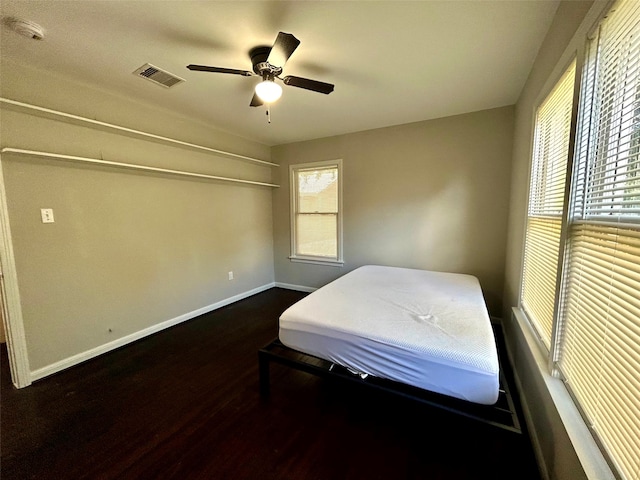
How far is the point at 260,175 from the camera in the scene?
4.26 meters

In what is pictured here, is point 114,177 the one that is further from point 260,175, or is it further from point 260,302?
point 260,302

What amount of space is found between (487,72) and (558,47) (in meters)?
Answer: 0.77

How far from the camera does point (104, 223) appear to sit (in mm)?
2480

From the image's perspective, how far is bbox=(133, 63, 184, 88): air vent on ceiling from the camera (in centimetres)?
204

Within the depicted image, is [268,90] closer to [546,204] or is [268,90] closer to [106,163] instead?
[106,163]

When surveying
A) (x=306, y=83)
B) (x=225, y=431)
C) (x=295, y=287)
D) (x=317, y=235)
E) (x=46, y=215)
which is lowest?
(x=225, y=431)

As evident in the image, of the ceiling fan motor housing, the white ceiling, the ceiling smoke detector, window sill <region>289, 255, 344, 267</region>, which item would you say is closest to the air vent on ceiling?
the white ceiling

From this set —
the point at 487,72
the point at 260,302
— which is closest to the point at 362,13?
the point at 487,72

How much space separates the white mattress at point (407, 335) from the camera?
1350mm

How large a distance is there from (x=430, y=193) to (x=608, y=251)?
252 cm

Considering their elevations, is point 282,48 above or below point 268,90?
above

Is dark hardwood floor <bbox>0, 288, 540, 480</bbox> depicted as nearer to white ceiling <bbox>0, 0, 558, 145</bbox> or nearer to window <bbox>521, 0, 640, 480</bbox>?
window <bbox>521, 0, 640, 480</bbox>

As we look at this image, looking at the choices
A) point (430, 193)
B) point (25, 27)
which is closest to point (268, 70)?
point (25, 27)

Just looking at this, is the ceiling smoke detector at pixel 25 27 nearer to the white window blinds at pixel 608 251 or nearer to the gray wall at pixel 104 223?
the gray wall at pixel 104 223
